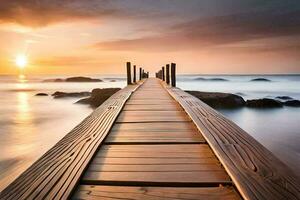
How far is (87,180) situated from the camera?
182 centimetres

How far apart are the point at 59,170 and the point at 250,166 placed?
4.40ft

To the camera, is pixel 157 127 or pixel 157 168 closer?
pixel 157 168

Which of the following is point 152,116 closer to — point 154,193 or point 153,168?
point 153,168

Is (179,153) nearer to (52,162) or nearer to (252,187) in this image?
(252,187)

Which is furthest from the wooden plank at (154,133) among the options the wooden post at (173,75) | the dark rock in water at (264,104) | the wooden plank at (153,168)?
the dark rock in water at (264,104)

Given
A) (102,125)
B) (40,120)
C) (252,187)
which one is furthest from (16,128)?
(252,187)

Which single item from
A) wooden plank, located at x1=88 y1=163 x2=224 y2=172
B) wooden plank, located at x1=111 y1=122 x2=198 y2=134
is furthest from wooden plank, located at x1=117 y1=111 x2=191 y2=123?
wooden plank, located at x1=88 y1=163 x2=224 y2=172

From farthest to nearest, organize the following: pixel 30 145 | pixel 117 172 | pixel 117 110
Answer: pixel 30 145 < pixel 117 110 < pixel 117 172

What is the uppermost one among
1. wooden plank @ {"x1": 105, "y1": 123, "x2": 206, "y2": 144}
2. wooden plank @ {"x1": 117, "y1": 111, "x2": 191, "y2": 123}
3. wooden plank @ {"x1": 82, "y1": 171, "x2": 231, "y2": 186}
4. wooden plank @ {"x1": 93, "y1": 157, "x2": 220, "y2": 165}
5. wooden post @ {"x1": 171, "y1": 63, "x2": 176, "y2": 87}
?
wooden post @ {"x1": 171, "y1": 63, "x2": 176, "y2": 87}

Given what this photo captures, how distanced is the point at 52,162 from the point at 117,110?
98.5 inches

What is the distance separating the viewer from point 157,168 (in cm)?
205

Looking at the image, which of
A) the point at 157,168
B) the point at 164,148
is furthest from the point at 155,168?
the point at 164,148

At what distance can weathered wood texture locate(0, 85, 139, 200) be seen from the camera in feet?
5.08

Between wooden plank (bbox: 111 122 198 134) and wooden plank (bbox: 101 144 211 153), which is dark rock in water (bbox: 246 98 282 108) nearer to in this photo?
wooden plank (bbox: 111 122 198 134)
